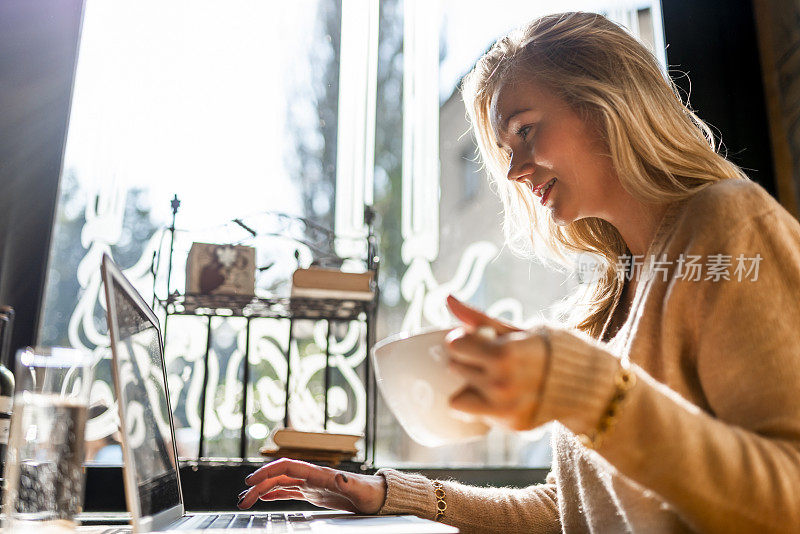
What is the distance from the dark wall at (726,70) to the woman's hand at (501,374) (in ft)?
5.67

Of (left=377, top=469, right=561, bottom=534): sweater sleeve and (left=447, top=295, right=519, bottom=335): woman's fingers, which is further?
(left=377, top=469, right=561, bottom=534): sweater sleeve

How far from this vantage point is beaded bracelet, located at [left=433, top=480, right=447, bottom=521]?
106 centimetres

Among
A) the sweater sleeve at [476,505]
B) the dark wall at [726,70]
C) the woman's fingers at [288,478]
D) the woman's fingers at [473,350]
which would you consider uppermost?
the dark wall at [726,70]

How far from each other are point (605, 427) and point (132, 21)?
206 centimetres

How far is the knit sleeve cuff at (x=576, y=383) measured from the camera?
524 millimetres

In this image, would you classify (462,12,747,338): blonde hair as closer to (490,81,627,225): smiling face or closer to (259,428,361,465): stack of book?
(490,81,627,225): smiling face

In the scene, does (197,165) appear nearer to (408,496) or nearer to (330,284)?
(330,284)

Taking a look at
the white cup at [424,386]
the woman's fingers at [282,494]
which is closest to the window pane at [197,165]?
the woman's fingers at [282,494]

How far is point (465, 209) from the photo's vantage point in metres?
2.28

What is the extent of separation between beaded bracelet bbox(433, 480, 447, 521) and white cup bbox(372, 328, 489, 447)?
40 cm

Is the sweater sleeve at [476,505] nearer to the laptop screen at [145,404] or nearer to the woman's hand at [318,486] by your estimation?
the woman's hand at [318,486]

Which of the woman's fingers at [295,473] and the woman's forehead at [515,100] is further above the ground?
the woman's forehead at [515,100]

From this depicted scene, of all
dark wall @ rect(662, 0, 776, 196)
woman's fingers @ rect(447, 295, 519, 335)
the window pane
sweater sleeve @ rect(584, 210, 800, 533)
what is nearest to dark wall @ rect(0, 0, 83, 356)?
the window pane

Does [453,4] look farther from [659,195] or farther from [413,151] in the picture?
[659,195]
